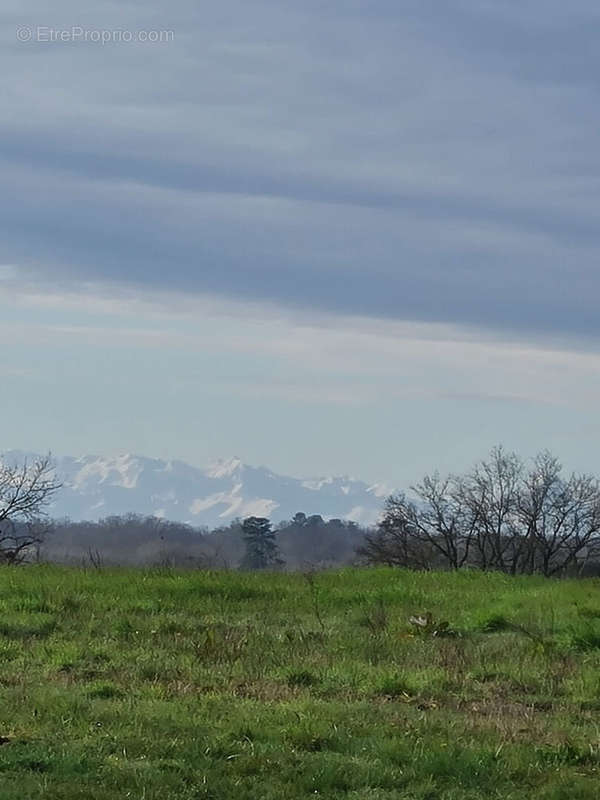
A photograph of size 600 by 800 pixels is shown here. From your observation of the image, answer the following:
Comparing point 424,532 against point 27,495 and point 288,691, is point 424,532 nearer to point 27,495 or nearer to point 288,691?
point 27,495

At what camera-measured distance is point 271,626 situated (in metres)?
13.3

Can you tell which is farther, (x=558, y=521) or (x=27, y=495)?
(x=558, y=521)

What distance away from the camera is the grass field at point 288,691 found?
6805 mm

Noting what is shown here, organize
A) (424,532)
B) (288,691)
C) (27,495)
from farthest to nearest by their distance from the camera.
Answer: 1. (424,532)
2. (27,495)
3. (288,691)

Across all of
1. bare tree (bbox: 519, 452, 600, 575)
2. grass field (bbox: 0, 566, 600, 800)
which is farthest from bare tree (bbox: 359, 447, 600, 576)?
grass field (bbox: 0, 566, 600, 800)

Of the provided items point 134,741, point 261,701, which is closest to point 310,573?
point 261,701

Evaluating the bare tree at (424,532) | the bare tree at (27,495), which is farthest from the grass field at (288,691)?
the bare tree at (424,532)

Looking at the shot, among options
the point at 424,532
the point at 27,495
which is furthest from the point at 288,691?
the point at 424,532

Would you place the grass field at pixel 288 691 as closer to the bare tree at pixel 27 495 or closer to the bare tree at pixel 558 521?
the bare tree at pixel 27 495

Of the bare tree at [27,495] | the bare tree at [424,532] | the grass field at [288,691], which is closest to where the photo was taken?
the grass field at [288,691]

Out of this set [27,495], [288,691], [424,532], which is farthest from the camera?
[424,532]

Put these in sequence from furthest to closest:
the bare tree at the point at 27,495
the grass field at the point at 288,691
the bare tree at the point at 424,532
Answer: the bare tree at the point at 424,532
the bare tree at the point at 27,495
the grass field at the point at 288,691

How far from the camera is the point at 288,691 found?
955 cm

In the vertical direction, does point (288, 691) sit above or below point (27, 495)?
below
